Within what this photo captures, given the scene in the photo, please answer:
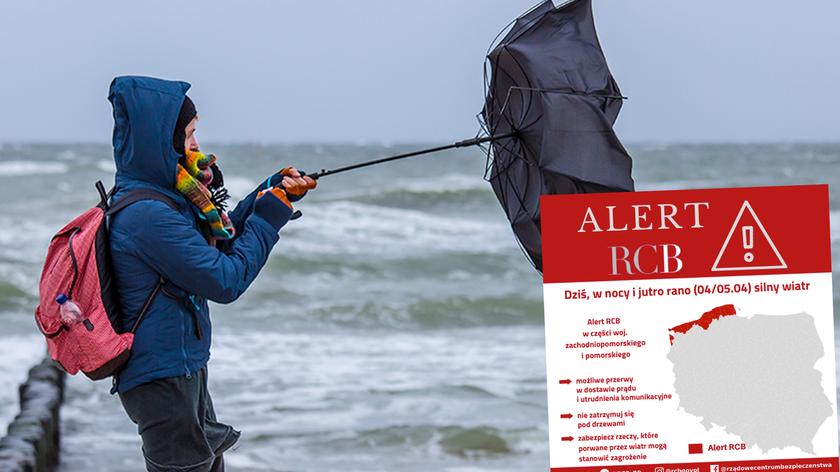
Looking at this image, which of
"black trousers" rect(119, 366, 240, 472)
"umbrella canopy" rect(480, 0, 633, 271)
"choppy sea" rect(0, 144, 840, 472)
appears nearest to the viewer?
"black trousers" rect(119, 366, 240, 472)

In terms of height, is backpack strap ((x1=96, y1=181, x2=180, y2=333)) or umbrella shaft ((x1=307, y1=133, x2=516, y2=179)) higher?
umbrella shaft ((x1=307, y1=133, x2=516, y2=179))

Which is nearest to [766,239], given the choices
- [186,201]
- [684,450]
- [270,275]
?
[684,450]

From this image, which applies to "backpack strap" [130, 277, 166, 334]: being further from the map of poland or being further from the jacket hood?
the map of poland

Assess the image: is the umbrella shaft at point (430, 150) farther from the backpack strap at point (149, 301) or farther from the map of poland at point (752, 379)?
the map of poland at point (752, 379)

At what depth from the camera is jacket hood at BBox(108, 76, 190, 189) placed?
291cm

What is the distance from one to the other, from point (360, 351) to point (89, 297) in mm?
6625

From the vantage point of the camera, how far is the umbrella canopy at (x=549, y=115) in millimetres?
3201

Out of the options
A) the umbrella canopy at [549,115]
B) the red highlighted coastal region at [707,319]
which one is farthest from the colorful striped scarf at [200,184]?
the red highlighted coastal region at [707,319]

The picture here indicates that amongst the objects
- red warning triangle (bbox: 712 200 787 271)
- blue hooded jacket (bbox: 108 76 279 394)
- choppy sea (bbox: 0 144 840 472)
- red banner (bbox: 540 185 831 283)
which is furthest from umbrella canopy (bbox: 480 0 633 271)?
choppy sea (bbox: 0 144 840 472)

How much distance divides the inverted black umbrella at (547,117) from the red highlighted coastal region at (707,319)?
43 cm

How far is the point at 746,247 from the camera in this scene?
2973 mm

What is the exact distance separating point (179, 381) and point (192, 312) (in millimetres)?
183

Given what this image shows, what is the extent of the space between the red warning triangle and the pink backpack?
141 cm

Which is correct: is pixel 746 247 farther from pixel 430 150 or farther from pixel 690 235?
pixel 430 150
